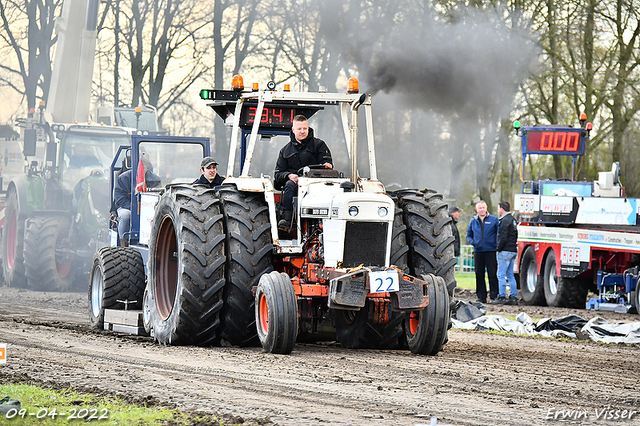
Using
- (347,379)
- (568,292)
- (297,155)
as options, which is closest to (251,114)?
(297,155)

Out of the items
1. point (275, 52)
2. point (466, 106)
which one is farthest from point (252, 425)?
point (275, 52)

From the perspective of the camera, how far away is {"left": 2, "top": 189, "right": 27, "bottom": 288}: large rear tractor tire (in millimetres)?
18344

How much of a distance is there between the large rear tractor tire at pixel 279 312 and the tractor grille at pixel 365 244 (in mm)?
598

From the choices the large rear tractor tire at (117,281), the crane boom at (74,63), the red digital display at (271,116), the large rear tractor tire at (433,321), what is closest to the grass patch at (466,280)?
the crane boom at (74,63)

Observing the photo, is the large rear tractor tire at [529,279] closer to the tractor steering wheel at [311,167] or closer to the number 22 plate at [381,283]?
the tractor steering wheel at [311,167]

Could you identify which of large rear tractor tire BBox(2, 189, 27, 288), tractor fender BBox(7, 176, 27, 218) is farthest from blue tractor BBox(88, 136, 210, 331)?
tractor fender BBox(7, 176, 27, 218)

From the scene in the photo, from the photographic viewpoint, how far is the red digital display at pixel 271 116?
9828 mm

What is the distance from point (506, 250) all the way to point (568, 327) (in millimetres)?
5943

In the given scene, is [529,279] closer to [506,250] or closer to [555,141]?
[506,250]

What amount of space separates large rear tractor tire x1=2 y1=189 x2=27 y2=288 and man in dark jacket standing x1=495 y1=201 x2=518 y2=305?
30.2ft

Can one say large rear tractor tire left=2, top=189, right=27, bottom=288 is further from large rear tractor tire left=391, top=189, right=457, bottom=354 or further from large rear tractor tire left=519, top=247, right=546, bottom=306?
large rear tractor tire left=391, top=189, right=457, bottom=354

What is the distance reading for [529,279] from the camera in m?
19.3

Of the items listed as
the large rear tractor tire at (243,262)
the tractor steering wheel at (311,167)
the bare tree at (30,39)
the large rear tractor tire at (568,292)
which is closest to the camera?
the large rear tractor tire at (243,262)

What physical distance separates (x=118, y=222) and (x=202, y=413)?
7.94 m
